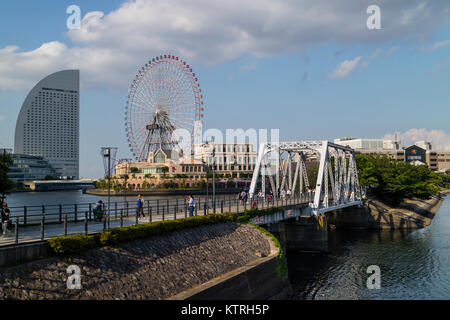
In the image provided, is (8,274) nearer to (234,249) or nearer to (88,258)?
(88,258)

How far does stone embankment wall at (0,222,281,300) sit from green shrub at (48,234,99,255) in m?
0.34

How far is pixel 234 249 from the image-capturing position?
26.9m

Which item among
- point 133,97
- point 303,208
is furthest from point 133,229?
point 133,97

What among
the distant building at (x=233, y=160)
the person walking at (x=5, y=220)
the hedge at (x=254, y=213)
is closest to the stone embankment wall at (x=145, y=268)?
the hedge at (x=254, y=213)

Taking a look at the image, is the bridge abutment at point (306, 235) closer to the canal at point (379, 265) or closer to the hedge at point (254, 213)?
the canal at point (379, 265)

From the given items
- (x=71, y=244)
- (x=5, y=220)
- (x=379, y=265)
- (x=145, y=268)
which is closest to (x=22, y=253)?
(x=71, y=244)

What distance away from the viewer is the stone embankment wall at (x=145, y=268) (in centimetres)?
1598

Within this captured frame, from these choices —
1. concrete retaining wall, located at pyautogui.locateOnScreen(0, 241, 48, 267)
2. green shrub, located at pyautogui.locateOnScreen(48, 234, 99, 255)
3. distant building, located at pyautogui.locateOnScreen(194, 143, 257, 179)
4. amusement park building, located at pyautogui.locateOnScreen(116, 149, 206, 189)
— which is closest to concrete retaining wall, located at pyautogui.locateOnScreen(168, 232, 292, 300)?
green shrub, located at pyautogui.locateOnScreen(48, 234, 99, 255)

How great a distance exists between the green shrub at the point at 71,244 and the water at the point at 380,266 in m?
16.2

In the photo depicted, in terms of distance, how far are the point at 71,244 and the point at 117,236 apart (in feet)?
9.18

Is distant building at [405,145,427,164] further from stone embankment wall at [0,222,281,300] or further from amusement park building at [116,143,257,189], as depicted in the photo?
stone embankment wall at [0,222,281,300]

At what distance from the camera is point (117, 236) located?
A: 2059 cm

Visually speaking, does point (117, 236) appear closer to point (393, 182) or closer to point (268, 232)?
point (268, 232)
